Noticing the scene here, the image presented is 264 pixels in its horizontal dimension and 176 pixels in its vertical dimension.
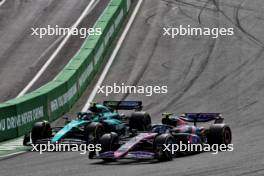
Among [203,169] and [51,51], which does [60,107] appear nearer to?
[51,51]

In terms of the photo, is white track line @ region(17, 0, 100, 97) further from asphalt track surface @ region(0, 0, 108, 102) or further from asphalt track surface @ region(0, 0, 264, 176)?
asphalt track surface @ region(0, 0, 264, 176)

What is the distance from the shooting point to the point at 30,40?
132 feet

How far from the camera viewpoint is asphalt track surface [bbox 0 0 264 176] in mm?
16141

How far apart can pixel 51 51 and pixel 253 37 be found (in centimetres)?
1053

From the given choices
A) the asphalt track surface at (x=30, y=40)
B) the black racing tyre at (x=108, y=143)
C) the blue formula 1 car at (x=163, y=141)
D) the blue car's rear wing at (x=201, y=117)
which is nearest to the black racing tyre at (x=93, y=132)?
the blue formula 1 car at (x=163, y=141)

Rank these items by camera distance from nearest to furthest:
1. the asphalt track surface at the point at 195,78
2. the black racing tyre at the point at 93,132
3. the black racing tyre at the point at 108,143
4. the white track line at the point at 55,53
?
the asphalt track surface at the point at 195,78 < the black racing tyre at the point at 108,143 < the black racing tyre at the point at 93,132 < the white track line at the point at 55,53

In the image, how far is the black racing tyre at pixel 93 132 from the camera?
19859 millimetres

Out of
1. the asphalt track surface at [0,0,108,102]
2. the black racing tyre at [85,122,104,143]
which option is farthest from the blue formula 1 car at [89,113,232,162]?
the asphalt track surface at [0,0,108,102]

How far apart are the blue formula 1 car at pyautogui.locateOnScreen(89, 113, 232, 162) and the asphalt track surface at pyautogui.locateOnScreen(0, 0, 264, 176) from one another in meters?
0.26

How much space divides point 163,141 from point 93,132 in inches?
138

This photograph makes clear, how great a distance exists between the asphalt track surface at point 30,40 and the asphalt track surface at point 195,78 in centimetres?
309

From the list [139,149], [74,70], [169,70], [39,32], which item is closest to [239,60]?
[169,70]

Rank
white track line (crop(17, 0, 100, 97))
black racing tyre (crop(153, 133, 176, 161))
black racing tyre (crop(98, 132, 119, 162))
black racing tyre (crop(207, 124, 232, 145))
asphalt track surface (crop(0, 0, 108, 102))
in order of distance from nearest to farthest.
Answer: black racing tyre (crop(153, 133, 176, 161)) < black racing tyre (crop(98, 132, 119, 162)) < black racing tyre (crop(207, 124, 232, 145)) < white track line (crop(17, 0, 100, 97)) < asphalt track surface (crop(0, 0, 108, 102))

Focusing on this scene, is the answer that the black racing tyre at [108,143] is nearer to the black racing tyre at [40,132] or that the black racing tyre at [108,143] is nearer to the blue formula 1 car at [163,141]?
the blue formula 1 car at [163,141]
